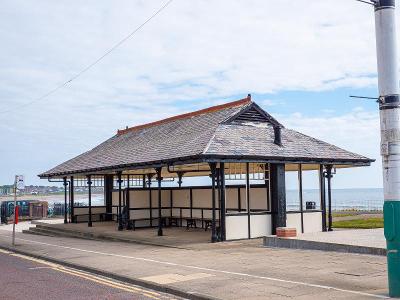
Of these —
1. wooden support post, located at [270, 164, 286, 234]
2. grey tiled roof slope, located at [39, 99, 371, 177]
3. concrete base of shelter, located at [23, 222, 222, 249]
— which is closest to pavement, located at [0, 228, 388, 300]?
concrete base of shelter, located at [23, 222, 222, 249]

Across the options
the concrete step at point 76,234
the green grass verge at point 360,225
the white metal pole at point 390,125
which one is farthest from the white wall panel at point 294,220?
the white metal pole at point 390,125

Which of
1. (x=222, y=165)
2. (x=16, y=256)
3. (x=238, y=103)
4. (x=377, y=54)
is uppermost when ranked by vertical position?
(x=238, y=103)

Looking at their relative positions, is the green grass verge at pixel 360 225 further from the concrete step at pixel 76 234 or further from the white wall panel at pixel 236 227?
the concrete step at pixel 76 234

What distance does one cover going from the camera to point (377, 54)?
8797 mm

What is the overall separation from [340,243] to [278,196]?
5313 mm

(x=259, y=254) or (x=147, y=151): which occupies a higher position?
(x=147, y=151)

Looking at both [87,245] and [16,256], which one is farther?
[87,245]

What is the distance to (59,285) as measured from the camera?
11031mm

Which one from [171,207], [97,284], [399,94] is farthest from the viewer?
[171,207]

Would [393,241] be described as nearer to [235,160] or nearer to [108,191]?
[235,160]

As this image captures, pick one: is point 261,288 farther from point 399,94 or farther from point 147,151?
point 147,151

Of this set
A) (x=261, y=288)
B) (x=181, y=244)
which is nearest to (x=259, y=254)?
(x=181, y=244)

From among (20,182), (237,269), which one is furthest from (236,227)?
(20,182)

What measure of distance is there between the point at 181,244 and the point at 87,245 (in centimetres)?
388
